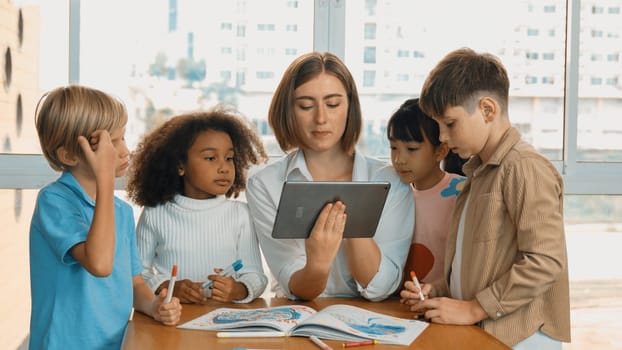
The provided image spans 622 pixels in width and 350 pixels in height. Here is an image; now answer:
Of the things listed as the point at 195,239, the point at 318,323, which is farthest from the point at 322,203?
the point at 195,239

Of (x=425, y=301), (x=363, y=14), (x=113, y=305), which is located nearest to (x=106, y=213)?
(x=113, y=305)

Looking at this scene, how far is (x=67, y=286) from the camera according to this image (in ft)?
5.67

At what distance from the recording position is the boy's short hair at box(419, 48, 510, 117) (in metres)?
1.88

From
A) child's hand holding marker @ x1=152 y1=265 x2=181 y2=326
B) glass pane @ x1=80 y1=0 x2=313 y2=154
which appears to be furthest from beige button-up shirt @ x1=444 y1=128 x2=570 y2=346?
glass pane @ x1=80 y1=0 x2=313 y2=154

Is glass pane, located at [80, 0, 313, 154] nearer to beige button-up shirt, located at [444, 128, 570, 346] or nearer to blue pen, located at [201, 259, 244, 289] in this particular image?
blue pen, located at [201, 259, 244, 289]

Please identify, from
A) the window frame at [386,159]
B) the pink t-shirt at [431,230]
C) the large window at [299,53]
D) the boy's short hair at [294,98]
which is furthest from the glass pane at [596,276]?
the boy's short hair at [294,98]

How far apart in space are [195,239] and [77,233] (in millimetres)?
531

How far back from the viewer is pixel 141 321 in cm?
184

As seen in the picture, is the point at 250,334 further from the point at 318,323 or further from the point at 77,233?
the point at 77,233

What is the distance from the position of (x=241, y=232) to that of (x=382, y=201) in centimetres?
53

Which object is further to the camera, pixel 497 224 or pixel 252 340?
pixel 497 224

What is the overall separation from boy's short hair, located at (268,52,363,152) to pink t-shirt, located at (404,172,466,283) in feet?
0.92

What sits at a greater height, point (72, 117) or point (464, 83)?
point (464, 83)

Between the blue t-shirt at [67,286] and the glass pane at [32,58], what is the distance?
1340 mm
